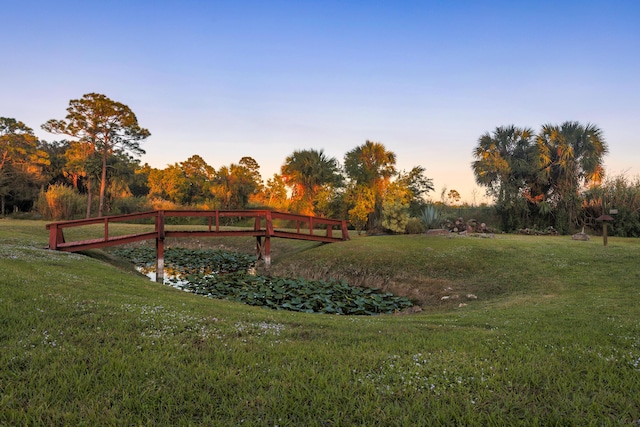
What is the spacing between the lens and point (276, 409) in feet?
9.45

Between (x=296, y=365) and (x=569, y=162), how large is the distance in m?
32.1

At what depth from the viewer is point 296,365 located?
3.69m

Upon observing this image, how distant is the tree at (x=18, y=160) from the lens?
35188mm

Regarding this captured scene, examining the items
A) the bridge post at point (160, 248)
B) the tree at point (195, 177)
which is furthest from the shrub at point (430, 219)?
the tree at point (195, 177)

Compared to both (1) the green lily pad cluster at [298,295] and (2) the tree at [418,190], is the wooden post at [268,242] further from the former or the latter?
(2) the tree at [418,190]

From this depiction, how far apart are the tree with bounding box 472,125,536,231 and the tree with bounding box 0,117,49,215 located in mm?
42741

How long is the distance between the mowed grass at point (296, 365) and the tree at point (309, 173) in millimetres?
26469

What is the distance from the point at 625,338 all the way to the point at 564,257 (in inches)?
380

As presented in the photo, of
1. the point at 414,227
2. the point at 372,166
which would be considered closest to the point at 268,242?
the point at 414,227

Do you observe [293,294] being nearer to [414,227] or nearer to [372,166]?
[414,227]

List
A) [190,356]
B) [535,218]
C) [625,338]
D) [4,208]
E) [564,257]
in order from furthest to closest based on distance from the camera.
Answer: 1. [4,208]
2. [535,218]
3. [564,257]
4. [625,338]
5. [190,356]

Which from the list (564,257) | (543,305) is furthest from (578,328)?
(564,257)

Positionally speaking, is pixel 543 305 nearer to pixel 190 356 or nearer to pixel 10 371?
pixel 190 356

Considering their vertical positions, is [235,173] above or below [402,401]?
above
